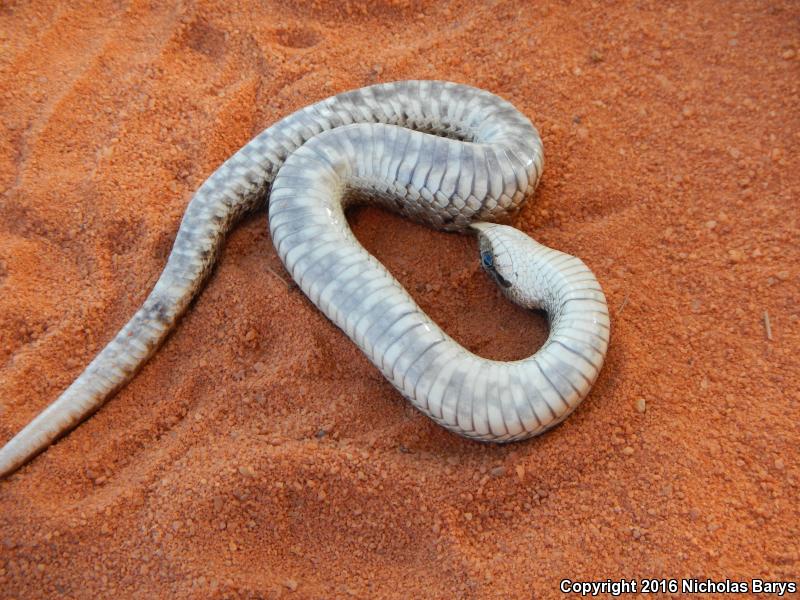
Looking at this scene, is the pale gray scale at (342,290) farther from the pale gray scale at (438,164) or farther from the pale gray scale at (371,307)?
the pale gray scale at (438,164)

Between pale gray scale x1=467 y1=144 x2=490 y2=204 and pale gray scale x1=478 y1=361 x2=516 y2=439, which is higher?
pale gray scale x1=467 y1=144 x2=490 y2=204

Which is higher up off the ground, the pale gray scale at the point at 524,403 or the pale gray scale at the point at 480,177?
the pale gray scale at the point at 480,177

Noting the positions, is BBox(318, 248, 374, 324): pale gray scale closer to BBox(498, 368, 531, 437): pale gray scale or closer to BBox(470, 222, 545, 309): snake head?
BBox(470, 222, 545, 309): snake head

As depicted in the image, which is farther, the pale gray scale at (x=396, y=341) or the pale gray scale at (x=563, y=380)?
the pale gray scale at (x=396, y=341)

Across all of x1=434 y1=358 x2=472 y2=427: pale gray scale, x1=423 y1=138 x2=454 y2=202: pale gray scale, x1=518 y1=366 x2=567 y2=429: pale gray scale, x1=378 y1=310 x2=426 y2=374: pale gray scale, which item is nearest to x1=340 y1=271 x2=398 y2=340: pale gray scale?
x1=378 y1=310 x2=426 y2=374: pale gray scale

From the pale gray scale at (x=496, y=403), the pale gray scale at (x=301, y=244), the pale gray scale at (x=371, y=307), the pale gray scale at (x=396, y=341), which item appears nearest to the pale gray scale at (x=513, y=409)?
the pale gray scale at (x=496, y=403)

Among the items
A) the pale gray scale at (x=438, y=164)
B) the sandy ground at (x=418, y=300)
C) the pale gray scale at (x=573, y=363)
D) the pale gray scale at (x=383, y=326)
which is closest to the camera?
the sandy ground at (x=418, y=300)

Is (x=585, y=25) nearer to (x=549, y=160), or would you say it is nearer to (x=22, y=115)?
(x=549, y=160)

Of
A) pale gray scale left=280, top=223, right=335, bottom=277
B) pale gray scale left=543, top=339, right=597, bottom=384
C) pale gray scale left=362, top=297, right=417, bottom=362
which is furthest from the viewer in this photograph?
pale gray scale left=280, top=223, right=335, bottom=277
